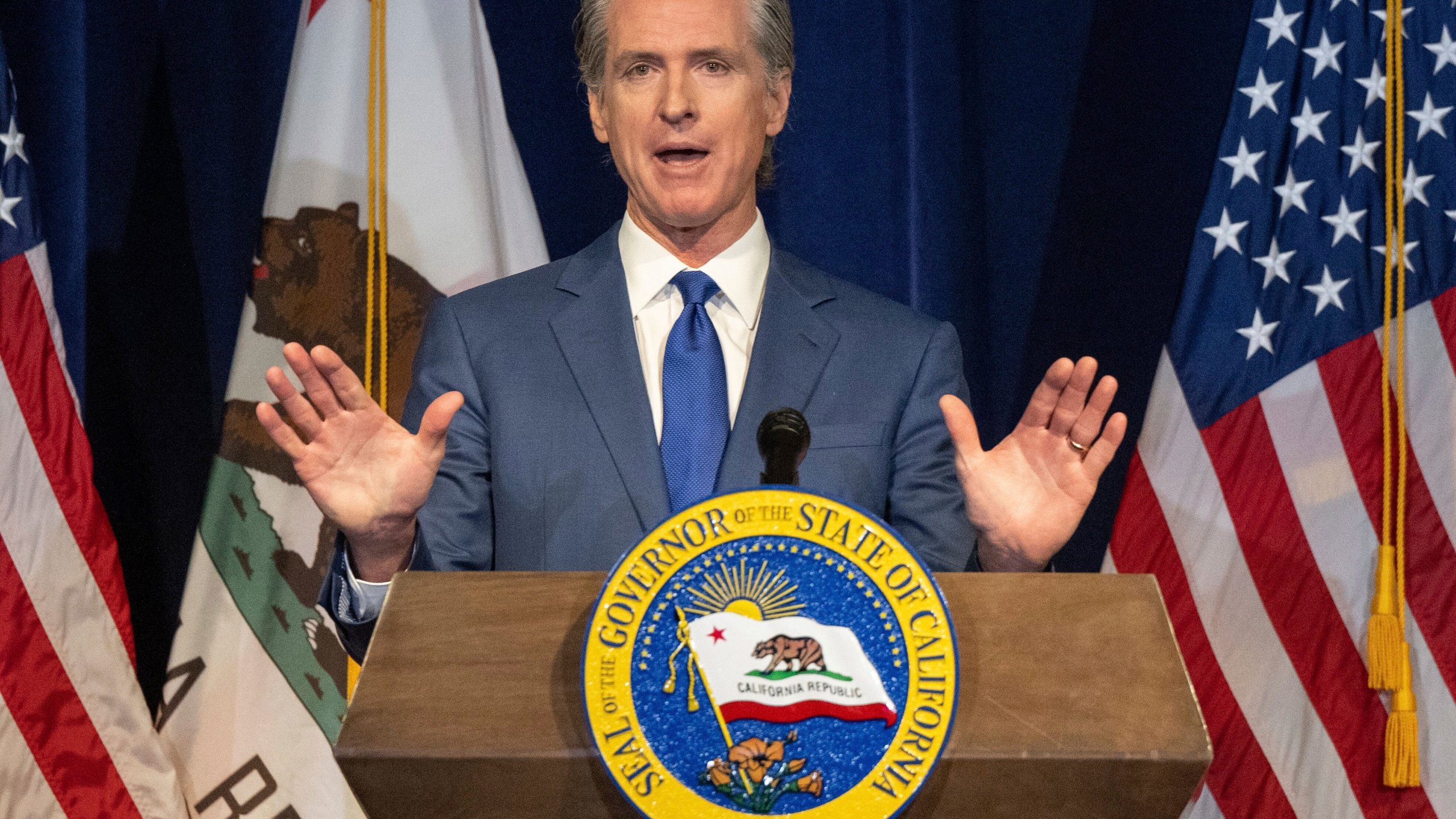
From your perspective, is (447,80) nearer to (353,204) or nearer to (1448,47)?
(353,204)

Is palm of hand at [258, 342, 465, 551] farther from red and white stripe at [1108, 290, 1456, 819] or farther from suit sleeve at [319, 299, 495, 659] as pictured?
red and white stripe at [1108, 290, 1456, 819]

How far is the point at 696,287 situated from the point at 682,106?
0.24 meters

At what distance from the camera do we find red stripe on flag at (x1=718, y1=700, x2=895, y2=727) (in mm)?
824

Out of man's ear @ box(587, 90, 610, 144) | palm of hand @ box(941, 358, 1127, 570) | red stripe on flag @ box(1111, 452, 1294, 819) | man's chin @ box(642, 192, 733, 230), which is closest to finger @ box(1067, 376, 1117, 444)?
palm of hand @ box(941, 358, 1127, 570)

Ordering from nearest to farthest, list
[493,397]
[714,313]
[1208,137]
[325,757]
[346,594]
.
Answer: [346,594] < [493,397] < [714,313] < [325,757] < [1208,137]

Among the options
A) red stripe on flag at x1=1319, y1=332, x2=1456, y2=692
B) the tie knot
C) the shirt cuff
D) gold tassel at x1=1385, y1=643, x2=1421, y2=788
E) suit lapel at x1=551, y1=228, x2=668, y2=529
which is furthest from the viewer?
red stripe on flag at x1=1319, y1=332, x2=1456, y2=692

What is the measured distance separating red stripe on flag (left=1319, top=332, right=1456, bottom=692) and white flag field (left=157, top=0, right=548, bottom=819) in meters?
1.52

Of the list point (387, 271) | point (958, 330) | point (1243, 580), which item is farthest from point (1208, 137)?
point (387, 271)

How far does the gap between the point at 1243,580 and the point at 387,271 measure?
5.46 feet

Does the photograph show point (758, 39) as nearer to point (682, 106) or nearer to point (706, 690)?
point (682, 106)

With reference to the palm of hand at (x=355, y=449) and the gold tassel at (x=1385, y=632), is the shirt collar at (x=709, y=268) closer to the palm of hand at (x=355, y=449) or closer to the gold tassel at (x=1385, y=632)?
the palm of hand at (x=355, y=449)

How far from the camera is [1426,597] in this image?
2.30 metres

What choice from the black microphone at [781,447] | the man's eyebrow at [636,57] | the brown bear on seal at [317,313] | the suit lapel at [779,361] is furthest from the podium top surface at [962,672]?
the brown bear on seal at [317,313]

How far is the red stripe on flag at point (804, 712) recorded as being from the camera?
824 millimetres
